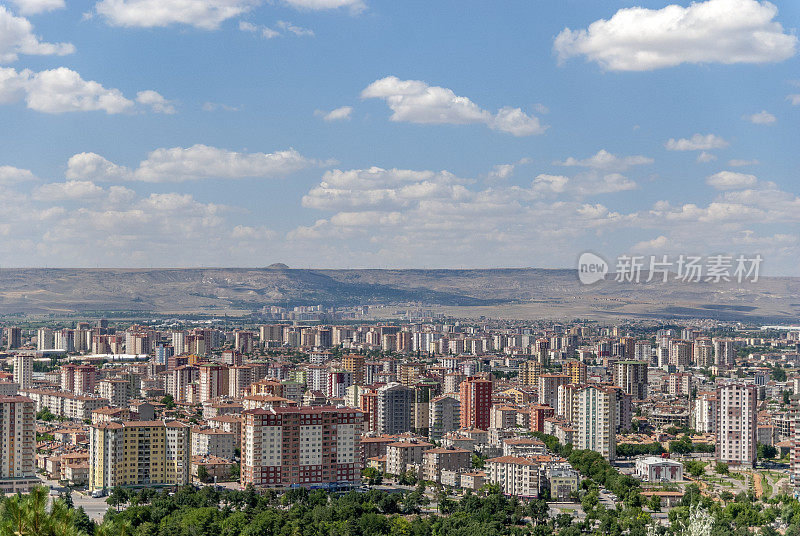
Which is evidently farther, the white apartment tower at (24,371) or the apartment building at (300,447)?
the white apartment tower at (24,371)

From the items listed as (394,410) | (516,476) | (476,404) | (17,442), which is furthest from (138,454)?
(476,404)

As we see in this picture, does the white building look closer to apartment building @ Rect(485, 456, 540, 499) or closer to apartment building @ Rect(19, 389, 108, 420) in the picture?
apartment building @ Rect(485, 456, 540, 499)

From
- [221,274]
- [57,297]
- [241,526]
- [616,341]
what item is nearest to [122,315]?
[57,297]

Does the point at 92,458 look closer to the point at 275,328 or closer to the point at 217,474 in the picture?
the point at 217,474

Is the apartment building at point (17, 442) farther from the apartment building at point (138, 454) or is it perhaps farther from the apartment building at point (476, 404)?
the apartment building at point (476, 404)

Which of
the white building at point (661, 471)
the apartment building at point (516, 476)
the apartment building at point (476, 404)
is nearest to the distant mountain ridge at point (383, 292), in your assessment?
the apartment building at point (476, 404)

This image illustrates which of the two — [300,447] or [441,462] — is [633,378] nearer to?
[441,462]
